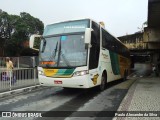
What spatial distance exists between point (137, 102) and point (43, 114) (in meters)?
3.36

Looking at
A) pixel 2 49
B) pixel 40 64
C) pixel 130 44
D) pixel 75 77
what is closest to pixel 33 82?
pixel 40 64

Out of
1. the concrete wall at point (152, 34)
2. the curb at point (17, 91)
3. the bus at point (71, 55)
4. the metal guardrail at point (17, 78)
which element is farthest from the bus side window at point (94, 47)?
the concrete wall at point (152, 34)

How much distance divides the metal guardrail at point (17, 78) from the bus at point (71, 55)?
83.5 inches

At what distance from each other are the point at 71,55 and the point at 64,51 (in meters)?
0.38

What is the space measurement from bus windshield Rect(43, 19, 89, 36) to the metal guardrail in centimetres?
287

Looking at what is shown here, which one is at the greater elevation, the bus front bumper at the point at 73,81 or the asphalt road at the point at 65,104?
the bus front bumper at the point at 73,81

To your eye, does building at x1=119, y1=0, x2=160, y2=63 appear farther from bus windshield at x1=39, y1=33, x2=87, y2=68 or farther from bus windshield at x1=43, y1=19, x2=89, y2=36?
bus windshield at x1=39, y1=33, x2=87, y2=68

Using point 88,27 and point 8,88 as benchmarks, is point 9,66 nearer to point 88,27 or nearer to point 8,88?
point 8,88

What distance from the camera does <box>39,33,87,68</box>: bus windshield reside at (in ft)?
36.2

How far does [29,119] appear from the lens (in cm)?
763

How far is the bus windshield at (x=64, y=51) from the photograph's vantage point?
11039mm

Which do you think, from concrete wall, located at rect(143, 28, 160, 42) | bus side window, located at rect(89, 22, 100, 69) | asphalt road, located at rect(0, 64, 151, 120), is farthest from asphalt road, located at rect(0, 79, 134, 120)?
concrete wall, located at rect(143, 28, 160, 42)

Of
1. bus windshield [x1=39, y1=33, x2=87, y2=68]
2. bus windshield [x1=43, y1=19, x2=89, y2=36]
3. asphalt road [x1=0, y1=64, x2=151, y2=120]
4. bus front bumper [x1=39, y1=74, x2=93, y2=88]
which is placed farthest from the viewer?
bus windshield [x1=43, y1=19, x2=89, y2=36]

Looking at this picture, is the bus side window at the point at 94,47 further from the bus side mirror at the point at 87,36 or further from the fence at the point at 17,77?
the fence at the point at 17,77
